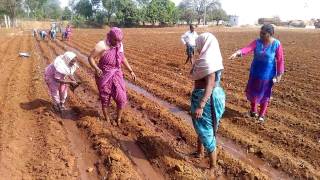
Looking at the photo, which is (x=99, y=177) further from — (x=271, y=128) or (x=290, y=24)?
(x=290, y=24)

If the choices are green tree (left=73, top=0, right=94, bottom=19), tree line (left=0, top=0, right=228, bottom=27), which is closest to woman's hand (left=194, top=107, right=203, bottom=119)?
tree line (left=0, top=0, right=228, bottom=27)

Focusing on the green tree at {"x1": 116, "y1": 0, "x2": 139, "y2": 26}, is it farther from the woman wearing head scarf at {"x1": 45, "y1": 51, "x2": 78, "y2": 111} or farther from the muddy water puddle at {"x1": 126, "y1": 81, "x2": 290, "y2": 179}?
the muddy water puddle at {"x1": 126, "y1": 81, "x2": 290, "y2": 179}

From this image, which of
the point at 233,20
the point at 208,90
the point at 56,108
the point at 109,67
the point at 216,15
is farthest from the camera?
the point at 233,20

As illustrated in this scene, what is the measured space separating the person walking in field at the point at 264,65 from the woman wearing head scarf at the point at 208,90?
1842 mm

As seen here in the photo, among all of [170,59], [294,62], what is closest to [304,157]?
[294,62]

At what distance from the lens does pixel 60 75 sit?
22.0ft

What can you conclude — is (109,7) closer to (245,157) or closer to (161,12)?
(161,12)

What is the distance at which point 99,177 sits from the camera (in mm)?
4426

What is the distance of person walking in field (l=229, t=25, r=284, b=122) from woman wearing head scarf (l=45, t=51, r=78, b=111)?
2893mm

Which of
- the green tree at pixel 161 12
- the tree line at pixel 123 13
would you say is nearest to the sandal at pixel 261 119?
the tree line at pixel 123 13

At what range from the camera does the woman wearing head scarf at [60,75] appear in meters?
6.64

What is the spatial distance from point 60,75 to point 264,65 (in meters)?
3.43

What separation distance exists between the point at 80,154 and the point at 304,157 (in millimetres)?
2905

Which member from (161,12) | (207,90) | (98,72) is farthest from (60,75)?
(161,12)
